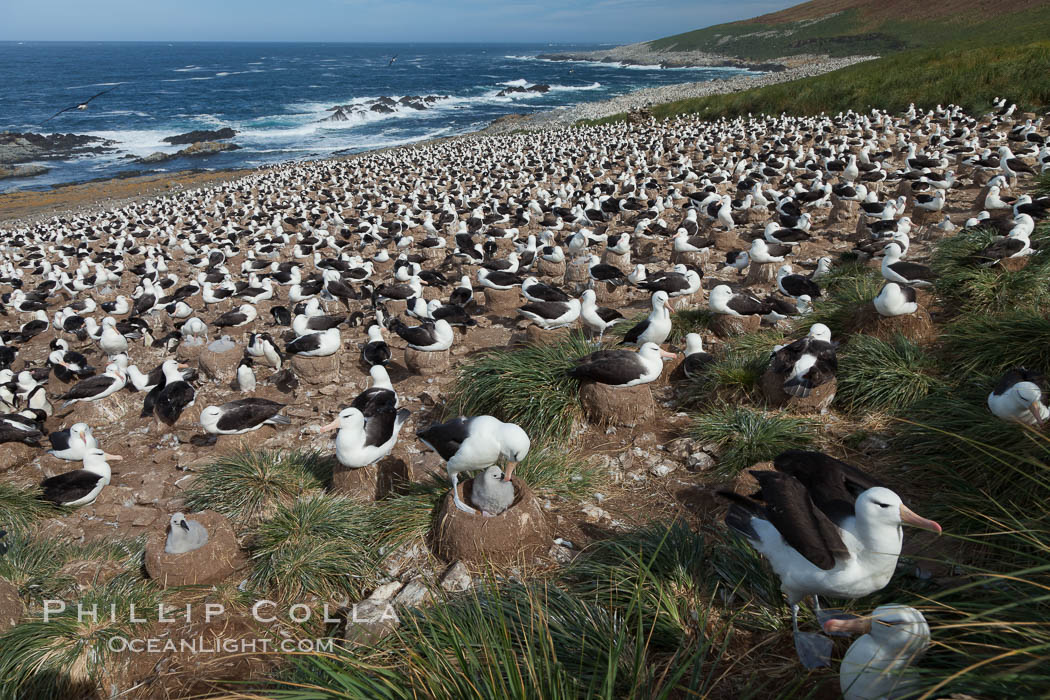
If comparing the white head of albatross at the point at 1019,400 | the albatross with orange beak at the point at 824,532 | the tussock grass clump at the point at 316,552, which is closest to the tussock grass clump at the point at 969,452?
the white head of albatross at the point at 1019,400

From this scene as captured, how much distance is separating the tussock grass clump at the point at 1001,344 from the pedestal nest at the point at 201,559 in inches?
284

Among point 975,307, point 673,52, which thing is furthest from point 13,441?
point 673,52

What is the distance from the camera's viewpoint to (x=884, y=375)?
603cm

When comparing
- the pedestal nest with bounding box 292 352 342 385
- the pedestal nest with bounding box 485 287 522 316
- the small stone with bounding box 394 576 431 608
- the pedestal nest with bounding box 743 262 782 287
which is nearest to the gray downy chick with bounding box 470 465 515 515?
the small stone with bounding box 394 576 431 608

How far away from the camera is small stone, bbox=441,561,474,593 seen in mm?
4590

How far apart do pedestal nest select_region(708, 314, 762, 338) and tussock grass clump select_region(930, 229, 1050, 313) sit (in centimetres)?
227

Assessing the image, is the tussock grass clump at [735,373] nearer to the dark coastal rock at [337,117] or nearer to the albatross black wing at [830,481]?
the albatross black wing at [830,481]

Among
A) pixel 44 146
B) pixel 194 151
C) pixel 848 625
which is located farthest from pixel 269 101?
pixel 848 625

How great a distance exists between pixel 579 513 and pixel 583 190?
20715 mm

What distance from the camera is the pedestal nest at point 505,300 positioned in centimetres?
1270

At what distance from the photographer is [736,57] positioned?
351 ft

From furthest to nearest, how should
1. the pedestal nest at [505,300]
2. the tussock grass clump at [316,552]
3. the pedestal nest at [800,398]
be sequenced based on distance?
the pedestal nest at [505,300]
the pedestal nest at [800,398]
the tussock grass clump at [316,552]

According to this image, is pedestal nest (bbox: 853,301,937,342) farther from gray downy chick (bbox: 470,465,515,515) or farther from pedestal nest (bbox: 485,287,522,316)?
pedestal nest (bbox: 485,287,522,316)

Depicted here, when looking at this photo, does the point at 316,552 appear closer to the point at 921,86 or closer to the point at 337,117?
the point at 921,86
